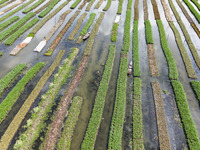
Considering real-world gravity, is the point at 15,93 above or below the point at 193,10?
below

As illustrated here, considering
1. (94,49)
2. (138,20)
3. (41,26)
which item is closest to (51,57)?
(94,49)

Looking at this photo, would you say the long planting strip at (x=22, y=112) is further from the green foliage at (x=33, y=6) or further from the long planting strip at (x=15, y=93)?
the green foliage at (x=33, y=6)

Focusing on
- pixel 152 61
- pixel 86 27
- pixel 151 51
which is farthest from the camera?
pixel 86 27

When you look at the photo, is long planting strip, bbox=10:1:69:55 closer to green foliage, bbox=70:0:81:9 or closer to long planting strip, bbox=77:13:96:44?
green foliage, bbox=70:0:81:9

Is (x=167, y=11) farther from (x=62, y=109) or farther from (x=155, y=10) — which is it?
(x=62, y=109)

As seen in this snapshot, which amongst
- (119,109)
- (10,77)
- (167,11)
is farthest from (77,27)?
(167,11)

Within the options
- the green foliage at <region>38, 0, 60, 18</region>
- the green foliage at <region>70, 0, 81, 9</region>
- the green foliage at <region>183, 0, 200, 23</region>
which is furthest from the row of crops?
the green foliage at <region>70, 0, 81, 9</region>
